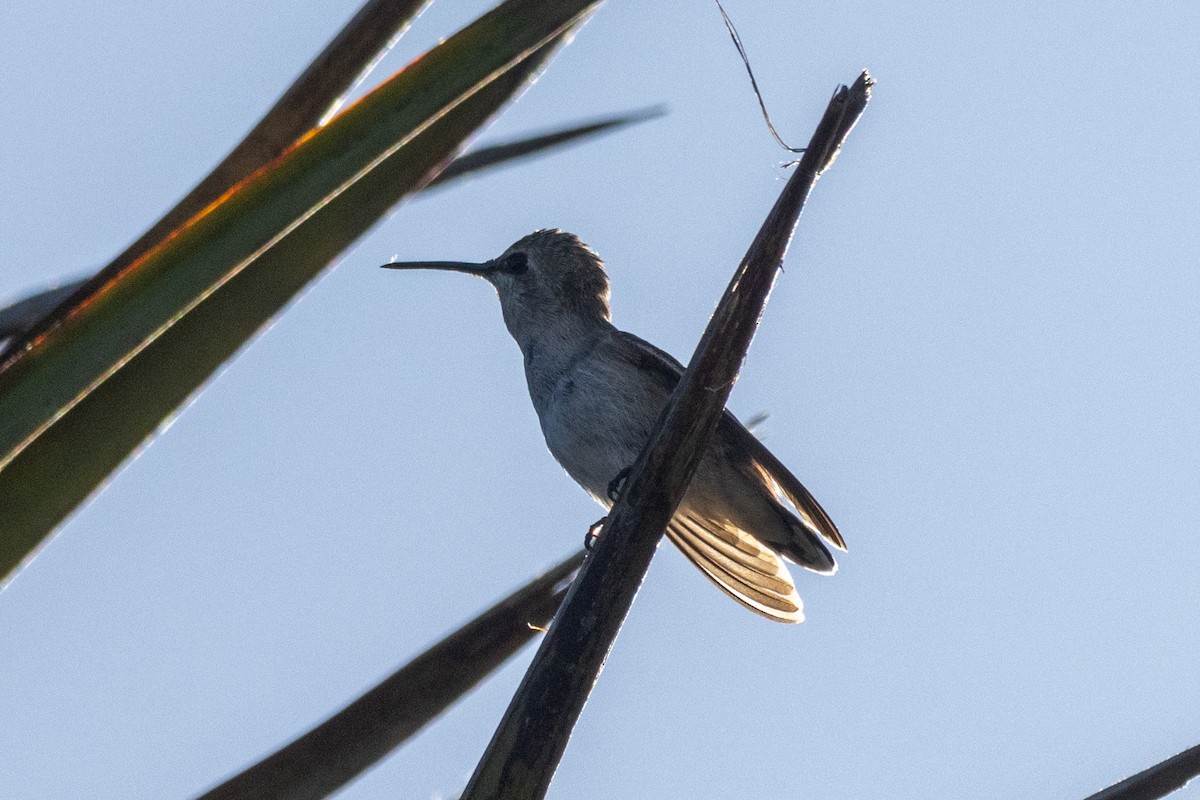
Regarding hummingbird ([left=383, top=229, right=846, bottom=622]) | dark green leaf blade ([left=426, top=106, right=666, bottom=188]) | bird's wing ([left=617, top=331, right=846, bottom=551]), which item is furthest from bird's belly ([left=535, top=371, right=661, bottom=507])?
dark green leaf blade ([left=426, top=106, right=666, bottom=188])

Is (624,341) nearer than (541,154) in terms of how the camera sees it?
No

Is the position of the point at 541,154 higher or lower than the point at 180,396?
higher

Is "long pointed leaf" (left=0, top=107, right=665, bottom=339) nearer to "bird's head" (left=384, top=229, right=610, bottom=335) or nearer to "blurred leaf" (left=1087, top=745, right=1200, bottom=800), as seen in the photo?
"blurred leaf" (left=1087, top=745, right=1200, bottom=800)

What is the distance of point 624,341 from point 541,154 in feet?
12.3

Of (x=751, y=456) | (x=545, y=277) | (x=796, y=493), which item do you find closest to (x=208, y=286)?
(x=796, y=493)

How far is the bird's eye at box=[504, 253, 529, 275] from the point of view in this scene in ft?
23.6

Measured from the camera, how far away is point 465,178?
264 cm

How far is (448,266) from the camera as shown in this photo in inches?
276

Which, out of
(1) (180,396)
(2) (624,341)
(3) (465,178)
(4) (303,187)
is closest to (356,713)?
(1) (180,396)

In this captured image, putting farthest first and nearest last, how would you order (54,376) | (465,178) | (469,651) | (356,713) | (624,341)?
(624,341), (465,178), (469,651), (356,713), (54,376)

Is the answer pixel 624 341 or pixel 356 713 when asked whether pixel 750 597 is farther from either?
pixel 356 713

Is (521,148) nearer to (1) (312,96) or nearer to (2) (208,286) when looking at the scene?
(1) (312,96)

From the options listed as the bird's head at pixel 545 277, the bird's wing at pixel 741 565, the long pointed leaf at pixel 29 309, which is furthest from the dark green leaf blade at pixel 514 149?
the bird's head at pixel 545 277

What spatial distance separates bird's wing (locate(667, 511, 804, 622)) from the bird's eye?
1817 millimetres
